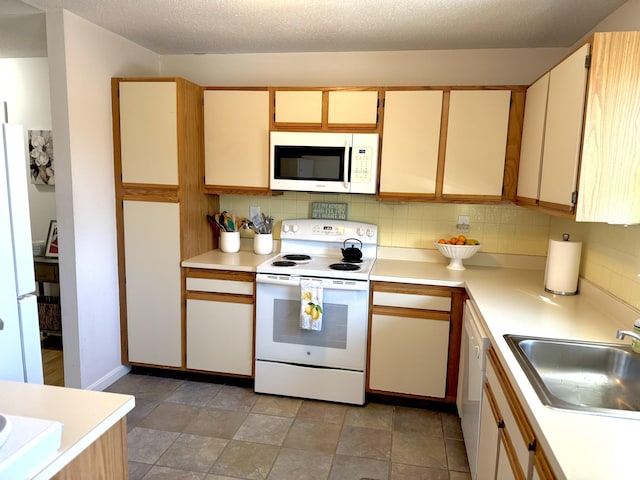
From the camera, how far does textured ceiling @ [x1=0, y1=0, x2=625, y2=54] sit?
2.32m

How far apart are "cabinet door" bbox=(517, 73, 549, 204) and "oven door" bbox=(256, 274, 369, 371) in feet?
3.57

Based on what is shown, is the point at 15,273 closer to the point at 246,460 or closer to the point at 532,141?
the point at 246,460

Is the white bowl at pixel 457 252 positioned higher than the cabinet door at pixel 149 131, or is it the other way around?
the cabinet door at pixel 149 131

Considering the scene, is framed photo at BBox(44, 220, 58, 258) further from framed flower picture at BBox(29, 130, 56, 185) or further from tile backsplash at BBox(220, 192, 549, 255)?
tile backsplash at BBox(220, 192, 549, 255)

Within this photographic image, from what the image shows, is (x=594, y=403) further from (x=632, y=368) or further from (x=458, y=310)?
(x=458, y=310)

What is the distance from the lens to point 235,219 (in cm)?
345

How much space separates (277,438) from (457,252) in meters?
1.63

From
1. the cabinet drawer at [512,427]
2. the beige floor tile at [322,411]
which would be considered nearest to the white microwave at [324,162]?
the beige floor tile at [322,411]

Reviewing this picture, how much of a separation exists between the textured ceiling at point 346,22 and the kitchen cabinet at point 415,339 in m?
1.56

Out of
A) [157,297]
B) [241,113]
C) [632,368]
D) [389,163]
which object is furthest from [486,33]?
[157,297]

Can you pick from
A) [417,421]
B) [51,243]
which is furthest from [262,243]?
[51,243]

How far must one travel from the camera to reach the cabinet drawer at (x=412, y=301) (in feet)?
8.95

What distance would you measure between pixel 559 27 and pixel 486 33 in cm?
40

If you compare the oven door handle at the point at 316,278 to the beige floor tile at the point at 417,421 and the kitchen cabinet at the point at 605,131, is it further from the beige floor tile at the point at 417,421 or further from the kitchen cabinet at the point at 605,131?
the kitchen cabinet at the point at 605,131
